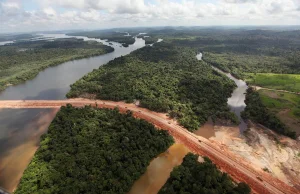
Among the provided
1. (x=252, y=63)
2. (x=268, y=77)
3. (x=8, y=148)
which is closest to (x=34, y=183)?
(x=8, y=148)

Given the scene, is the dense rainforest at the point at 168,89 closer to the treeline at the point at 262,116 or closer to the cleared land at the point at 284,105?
the treeline at the point at 262,116

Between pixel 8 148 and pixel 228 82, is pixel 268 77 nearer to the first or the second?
pixel 228 82

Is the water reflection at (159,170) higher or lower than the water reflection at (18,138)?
lower

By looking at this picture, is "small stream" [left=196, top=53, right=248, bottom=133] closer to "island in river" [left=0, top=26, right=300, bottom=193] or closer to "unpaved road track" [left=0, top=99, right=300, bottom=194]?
"island in river" [left=0, top=26, right=300, bottom=193]

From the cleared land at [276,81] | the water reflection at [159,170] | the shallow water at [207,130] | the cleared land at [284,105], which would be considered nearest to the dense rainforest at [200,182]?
the water reflection at [159,170]

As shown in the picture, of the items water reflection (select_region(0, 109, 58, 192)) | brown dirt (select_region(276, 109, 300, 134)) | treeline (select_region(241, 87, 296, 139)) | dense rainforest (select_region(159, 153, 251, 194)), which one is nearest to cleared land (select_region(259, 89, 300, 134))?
brown dirt (select_region(276, 109, 300, 134))

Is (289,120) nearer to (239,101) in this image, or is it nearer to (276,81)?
(239,101)
